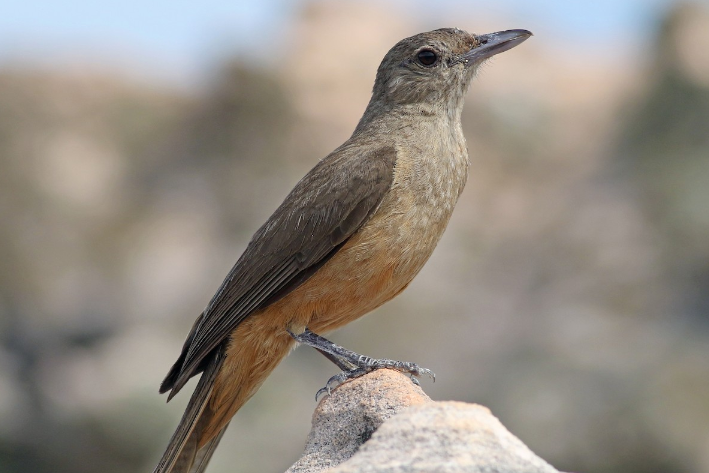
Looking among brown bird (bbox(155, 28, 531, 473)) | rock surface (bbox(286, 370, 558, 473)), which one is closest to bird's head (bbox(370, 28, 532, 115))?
brown bird (bbox(155, 28, 531, 473))

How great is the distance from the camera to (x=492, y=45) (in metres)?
7.25

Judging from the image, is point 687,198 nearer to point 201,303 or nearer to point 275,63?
point 201,303

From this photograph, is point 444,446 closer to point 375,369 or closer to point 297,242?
point 375,369

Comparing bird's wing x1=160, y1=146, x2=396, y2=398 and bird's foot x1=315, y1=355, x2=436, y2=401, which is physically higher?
bird's wing x1=160, y1=146, x2=396, y2=398

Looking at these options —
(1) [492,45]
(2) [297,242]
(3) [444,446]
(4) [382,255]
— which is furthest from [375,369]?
(1) [492,45]

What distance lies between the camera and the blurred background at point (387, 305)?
15.0m

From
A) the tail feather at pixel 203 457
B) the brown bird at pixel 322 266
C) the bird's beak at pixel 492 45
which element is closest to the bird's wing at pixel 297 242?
the brown bird at pixel 322 266

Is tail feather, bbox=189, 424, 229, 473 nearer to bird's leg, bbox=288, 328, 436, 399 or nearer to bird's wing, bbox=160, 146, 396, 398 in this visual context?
bird's wing, bbox=160, 146, 396, 398

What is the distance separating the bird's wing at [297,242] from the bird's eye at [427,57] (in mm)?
1021

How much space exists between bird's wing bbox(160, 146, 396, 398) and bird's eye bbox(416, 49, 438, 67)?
102 cm

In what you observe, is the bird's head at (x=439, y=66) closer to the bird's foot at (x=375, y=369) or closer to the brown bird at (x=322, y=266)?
the brown bird at (x=322, y=266)

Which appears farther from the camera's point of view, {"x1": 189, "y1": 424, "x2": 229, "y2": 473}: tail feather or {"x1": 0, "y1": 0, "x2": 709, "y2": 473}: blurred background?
{"x1": 0, "y1": 0, "x2": 709, "y2": 473}: blurred background

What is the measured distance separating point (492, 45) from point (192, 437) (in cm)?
351

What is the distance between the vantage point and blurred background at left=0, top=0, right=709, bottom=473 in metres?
15.0
